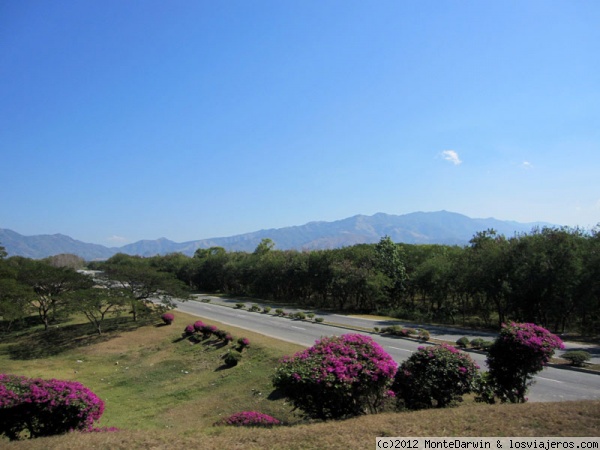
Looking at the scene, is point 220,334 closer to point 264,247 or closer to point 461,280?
point 461,280

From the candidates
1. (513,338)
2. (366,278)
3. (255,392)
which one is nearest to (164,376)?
(255,392)

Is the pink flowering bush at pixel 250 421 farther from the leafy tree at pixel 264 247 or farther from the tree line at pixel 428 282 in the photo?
the leafy tree at pixel 264 247

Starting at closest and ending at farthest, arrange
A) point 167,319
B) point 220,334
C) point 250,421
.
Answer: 1. point 250,421
2. point 220,334
3. point 167,319

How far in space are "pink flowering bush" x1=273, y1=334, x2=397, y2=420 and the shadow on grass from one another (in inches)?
1129

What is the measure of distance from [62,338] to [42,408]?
2964 centimetres

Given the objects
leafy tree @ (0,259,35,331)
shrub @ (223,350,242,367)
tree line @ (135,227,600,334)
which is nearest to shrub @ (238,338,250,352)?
shrub @ (223,350,242,367)

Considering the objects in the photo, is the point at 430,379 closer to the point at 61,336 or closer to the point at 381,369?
the point at 381,369

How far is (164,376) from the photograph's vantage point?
21859 mm

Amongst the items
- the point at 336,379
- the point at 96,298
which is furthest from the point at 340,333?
the point at 96,298

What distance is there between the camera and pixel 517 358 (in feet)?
33.8

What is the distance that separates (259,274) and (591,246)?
145 feet

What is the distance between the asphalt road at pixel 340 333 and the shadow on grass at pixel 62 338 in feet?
27.9

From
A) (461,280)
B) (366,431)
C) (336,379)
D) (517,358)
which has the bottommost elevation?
(366,431)

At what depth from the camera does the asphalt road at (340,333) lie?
13383 mm
